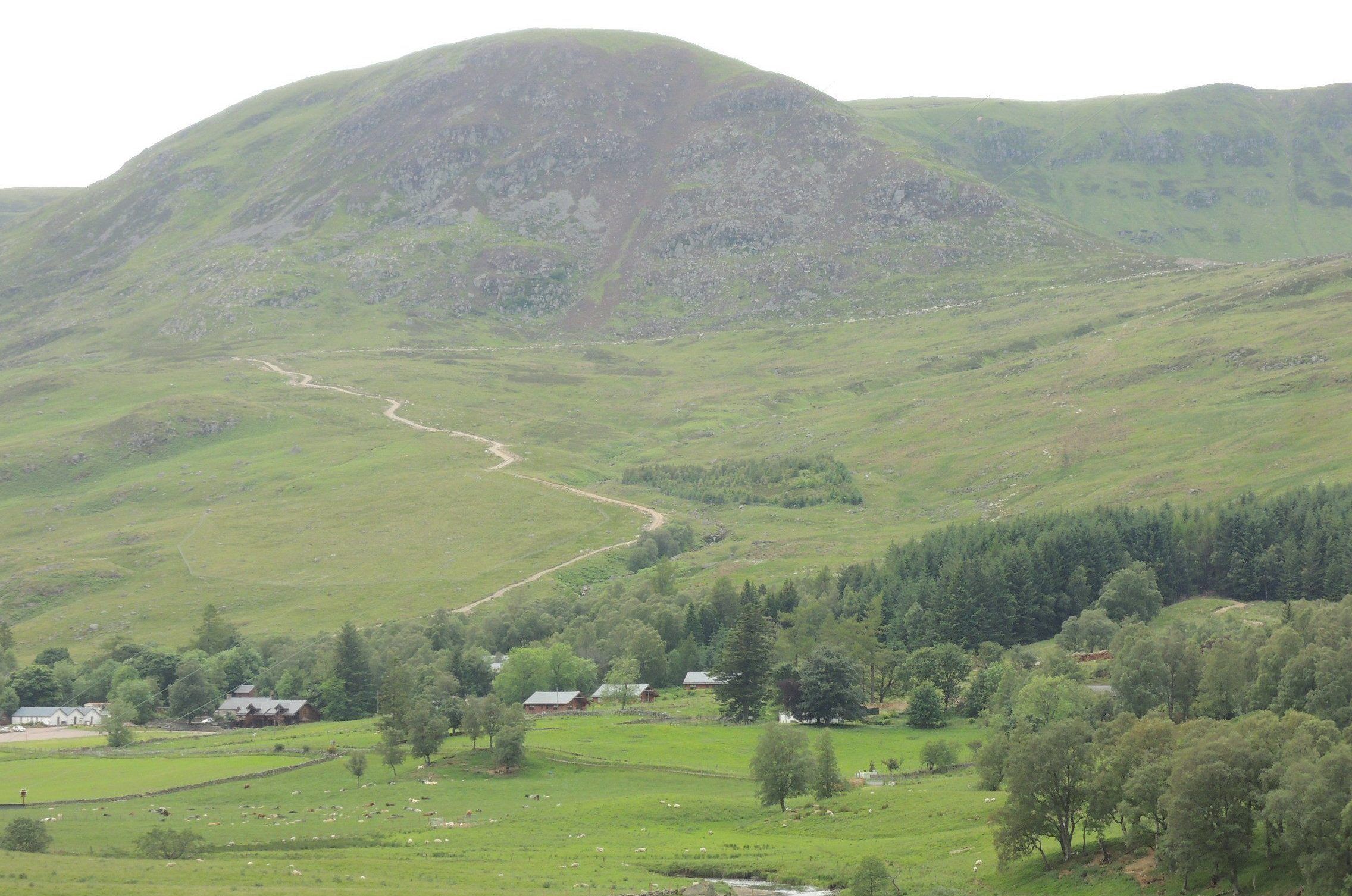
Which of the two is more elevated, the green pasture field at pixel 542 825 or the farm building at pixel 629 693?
the green pasture field at pixel 542 825

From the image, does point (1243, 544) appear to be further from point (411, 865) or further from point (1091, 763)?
point (411, 865)

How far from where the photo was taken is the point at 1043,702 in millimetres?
86250

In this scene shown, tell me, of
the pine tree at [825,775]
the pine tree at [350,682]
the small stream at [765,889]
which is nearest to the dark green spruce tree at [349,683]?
the pine tree at [350,682]

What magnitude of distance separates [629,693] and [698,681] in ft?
45.5

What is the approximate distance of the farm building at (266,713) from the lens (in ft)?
468

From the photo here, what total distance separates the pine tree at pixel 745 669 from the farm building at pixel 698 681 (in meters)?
28.6

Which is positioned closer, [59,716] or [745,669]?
[745,669]

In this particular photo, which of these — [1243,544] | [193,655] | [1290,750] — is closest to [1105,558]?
[1243,544]

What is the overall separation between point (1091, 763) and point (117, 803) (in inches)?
2583

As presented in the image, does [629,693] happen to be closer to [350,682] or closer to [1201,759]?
[350,682]

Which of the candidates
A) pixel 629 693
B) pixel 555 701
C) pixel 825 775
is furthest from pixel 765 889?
pixel 555 701

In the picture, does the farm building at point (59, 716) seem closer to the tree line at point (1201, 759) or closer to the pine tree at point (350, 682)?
the pine tree at point (350, 682)

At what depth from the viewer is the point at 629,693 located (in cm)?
13850

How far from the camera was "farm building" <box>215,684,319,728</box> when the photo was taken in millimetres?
142500
